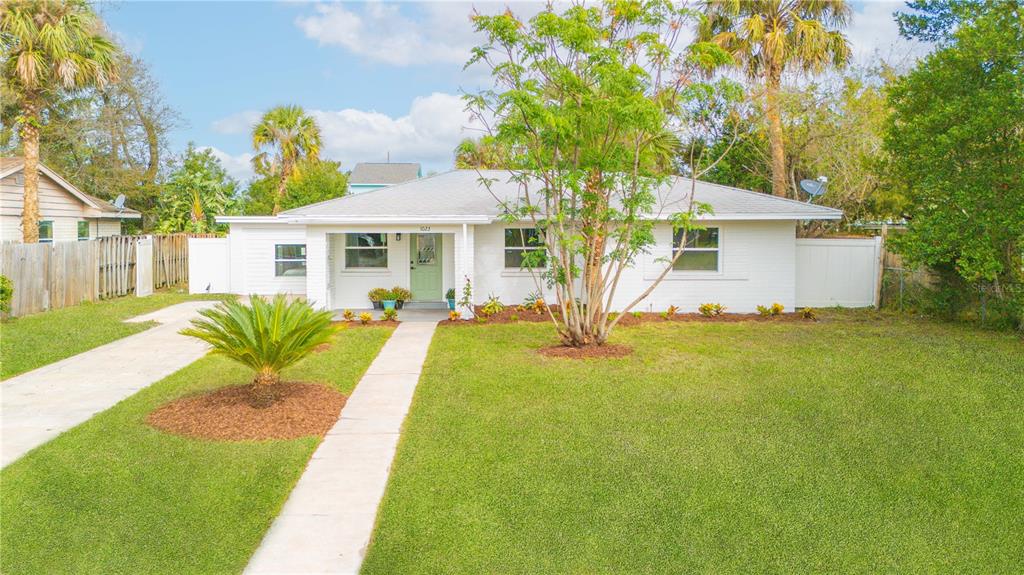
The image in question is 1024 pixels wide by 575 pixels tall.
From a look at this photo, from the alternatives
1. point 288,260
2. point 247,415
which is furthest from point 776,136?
point 247,415

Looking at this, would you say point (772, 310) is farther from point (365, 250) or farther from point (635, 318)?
point (365, 250)

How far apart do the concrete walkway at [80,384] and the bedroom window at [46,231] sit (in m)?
12.7

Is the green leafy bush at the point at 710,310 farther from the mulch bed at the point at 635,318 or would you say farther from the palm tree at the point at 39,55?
the palm tree at the point at 39,55

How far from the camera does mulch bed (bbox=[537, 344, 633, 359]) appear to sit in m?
11.2

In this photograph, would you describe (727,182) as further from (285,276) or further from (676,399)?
(676,399)

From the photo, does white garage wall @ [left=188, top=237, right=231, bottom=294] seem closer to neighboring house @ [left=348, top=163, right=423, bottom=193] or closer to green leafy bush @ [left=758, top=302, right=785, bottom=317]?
green leafy bush @ [left=758, top=302, right=785, bottom=317]

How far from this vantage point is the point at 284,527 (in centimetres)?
509

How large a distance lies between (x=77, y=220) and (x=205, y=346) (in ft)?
54.3

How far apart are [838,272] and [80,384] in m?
16.1

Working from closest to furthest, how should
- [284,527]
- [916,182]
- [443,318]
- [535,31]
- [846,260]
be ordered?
[284,527] < [535,31] < [916,182] < [443,318] < [846,260]

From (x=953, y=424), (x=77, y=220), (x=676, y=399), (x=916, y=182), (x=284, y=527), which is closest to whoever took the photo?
(x=284, y=527)

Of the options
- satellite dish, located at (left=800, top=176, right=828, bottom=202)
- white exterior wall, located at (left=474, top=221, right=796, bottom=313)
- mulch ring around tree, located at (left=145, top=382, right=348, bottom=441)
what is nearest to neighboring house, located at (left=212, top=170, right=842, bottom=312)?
white exterior wall, located at (left=474, top=221, right=796, bottom=313)

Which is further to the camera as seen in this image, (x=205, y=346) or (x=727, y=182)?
(x=727, y=182)

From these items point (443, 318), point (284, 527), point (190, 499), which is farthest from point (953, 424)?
point (443, 318)
